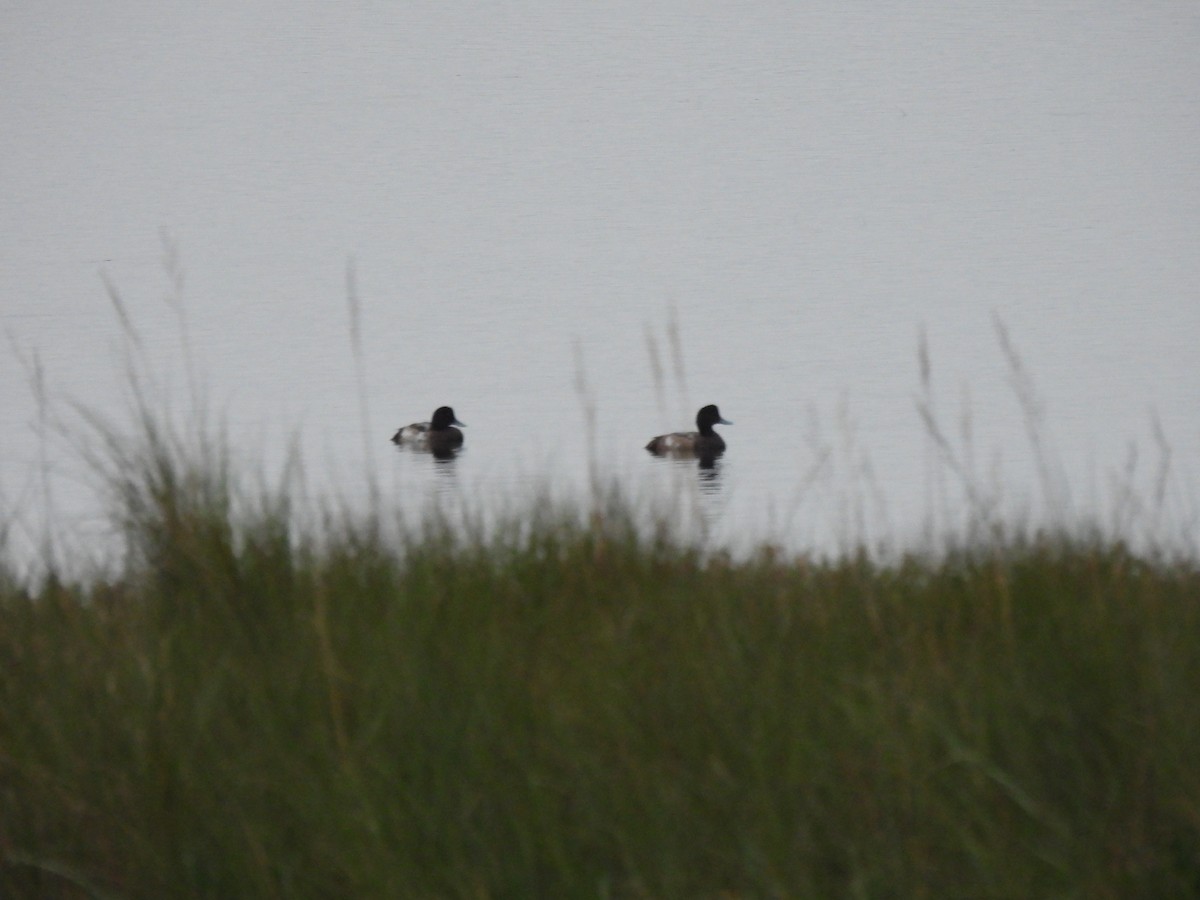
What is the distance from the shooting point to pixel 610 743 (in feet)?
8.47

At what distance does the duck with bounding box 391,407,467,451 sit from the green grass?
16.2m

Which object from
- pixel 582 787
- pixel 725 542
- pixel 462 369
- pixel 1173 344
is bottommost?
pixel 582 787

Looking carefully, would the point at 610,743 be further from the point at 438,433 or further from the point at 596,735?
the point at 438,433

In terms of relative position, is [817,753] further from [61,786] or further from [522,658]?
[61,786]

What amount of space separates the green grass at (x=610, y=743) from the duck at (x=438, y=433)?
16200 mm

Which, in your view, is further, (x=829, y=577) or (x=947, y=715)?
(x=829, y=577)

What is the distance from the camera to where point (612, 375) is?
28.1 meters

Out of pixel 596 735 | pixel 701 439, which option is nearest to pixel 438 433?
pixel 701 439

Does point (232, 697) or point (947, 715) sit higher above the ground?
point (232, 697)

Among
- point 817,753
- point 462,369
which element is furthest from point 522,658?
point 462,369

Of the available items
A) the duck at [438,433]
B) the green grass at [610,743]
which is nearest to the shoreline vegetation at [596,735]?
the green grass at [610,743]

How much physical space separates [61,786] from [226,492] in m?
1.25

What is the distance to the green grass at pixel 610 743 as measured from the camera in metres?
2.26

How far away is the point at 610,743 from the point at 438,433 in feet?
57.2
